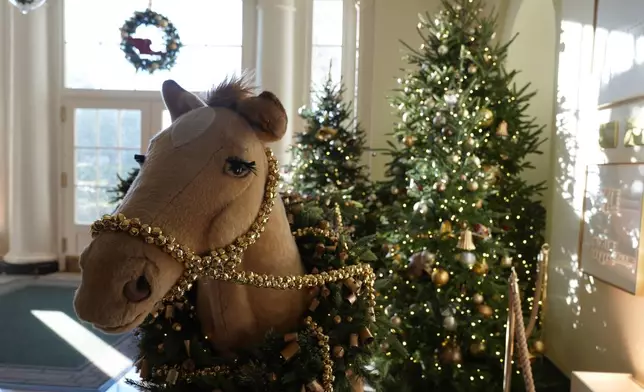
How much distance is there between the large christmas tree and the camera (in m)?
2.81

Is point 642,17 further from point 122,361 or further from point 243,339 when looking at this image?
point 122,361

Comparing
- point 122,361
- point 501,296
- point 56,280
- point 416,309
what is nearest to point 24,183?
point 56,280

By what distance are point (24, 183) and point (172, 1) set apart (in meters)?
2.84

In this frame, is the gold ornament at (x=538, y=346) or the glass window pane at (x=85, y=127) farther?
the glass window pane at (x=85, y=127)

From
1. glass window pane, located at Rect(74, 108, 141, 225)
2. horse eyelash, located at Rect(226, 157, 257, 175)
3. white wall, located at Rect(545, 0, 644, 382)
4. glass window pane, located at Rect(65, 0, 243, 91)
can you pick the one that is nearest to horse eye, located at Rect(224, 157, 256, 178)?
horse eyelash, located at Rect(226, 157, 257, 175)

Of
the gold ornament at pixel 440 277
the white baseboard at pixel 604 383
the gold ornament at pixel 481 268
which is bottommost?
the white baseboard at pixel 604 383

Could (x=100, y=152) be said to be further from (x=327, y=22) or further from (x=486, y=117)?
(x=486, y=117)

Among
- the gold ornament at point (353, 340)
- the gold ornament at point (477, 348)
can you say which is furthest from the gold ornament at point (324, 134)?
the gold ornament at point (353, 340)

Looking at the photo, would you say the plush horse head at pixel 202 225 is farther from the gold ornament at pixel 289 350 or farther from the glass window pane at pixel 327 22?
the glass window pane at pixel 327 22

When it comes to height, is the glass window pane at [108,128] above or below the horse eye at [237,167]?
above

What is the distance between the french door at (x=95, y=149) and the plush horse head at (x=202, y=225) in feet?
18.1

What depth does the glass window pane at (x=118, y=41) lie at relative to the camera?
244 inches

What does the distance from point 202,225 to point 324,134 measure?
11.6 feet

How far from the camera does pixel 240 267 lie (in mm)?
1054
